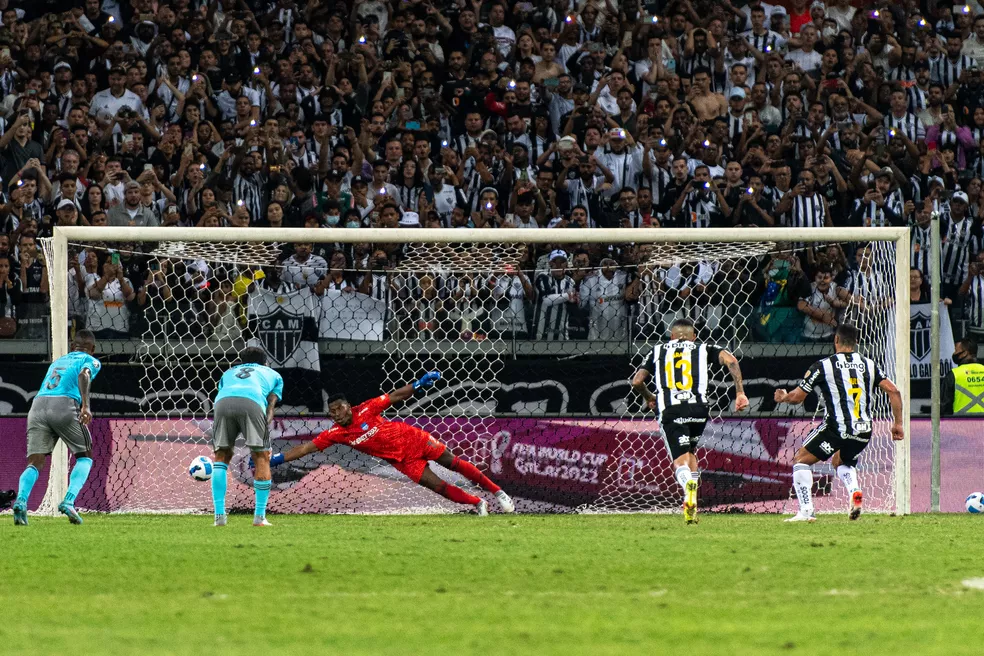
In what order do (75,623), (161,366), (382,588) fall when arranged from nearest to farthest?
(75,623), (382,588), (161,366)

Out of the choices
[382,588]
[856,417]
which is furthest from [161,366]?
[382,588]

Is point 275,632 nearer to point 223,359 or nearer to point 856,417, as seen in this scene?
point 856,417

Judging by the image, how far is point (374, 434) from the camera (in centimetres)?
1339

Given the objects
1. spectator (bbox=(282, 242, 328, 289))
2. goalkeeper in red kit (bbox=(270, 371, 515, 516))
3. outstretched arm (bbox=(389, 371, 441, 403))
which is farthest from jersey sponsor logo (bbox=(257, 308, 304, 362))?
outstretched arm (bbox=(389, 371, 441, 403))

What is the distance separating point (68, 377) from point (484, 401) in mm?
4214

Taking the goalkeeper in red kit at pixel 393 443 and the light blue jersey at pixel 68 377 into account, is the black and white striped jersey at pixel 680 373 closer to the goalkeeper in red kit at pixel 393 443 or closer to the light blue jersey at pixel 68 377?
the goalkeeper in red kit at pixel 393 443

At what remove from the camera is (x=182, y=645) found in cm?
516

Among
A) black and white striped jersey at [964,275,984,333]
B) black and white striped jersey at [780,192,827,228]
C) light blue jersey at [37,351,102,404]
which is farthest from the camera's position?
black and white striped jersey at [780,192,827,228]

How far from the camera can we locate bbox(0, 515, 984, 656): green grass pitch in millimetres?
5285

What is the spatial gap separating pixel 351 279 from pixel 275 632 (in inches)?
371

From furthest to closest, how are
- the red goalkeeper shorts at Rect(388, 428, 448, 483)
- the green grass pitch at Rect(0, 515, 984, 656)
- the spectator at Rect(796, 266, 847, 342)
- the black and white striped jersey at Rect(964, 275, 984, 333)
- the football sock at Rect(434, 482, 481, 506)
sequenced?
the black and white striped jersey at Rect(964, 275, 984, 333), the spectator at Rect(796, 266, 847, 342), the football sock at Rect(434, 482, 481, 506), the red goalkeeper shorts at Rect(388, 428, 448, 483), the green grass pitch at Rect(0, 515, 984, 656)

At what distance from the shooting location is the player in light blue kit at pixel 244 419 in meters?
12.0

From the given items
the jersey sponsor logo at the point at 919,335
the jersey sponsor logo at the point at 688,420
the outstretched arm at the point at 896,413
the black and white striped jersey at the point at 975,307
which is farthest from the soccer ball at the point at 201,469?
the black and white striped jersey at the point at 975,307

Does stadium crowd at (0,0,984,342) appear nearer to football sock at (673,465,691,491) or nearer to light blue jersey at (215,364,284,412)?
light blue jersey at (215,364,284,412)
